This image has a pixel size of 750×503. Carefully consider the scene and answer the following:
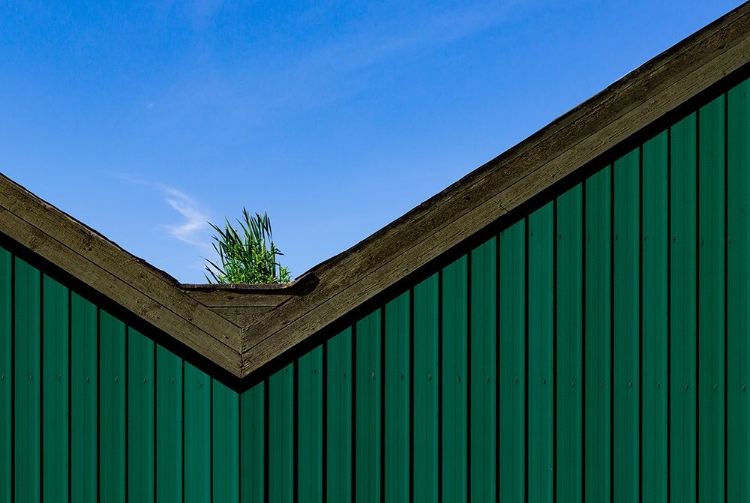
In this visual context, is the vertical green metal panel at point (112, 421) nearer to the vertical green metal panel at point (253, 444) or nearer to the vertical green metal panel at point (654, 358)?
the vertical green metal panel at point (253, 444)

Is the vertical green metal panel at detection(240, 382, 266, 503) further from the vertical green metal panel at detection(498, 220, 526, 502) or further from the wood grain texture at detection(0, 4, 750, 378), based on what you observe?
the vertical green metal panel at detection(498, 220, 526, 502)

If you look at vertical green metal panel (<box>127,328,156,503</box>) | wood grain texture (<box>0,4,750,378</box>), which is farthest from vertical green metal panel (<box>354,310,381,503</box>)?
vertical green metal panel (<box>127,328,156,503</box>)

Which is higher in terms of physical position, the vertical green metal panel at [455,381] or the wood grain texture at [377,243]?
the wood grain texture at [377,243]

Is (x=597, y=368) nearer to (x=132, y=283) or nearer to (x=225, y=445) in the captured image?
(x=225, y=445)

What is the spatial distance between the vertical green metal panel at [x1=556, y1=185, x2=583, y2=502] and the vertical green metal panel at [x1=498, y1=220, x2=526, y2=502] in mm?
106

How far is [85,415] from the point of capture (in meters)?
3.39

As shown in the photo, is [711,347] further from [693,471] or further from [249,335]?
[249,335]

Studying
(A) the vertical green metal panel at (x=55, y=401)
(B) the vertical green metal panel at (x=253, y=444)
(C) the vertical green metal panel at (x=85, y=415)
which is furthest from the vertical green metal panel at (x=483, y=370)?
(A) the vertical green metal panel at (x=55, y=401)

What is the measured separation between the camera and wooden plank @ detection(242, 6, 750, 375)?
3.30m

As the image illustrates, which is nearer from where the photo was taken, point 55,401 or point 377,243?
point 377,243

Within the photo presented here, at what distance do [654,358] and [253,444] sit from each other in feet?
7.41

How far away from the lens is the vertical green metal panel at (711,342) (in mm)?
3377

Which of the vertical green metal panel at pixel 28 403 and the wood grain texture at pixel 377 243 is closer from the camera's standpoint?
the wood grain texture at pixel 377 243

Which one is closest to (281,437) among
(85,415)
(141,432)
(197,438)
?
(197,438)
